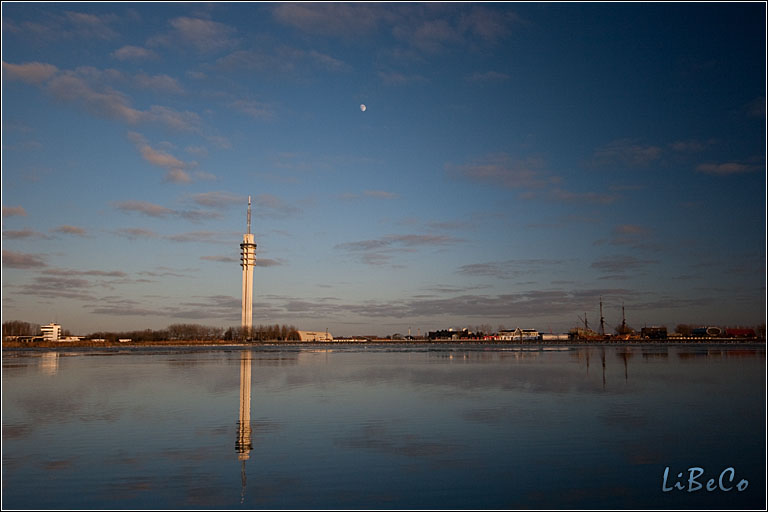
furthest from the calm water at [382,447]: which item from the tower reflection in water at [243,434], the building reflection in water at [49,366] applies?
the building reflection in water at [49,366]

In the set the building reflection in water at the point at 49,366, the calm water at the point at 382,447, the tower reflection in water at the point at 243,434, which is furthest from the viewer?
the building reflection in water at the point at 49,366

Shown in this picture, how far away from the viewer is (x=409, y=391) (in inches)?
1289

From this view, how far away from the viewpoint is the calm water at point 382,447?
12.8 m

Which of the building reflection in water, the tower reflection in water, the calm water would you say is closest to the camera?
the calm water

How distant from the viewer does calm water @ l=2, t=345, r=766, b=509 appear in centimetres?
1284

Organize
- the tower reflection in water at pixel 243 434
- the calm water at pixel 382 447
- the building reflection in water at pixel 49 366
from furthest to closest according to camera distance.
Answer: the building reflection in water at pixel 49 366, the tower reflection in water at pixel 243 434, the calm water at pixel 382 447

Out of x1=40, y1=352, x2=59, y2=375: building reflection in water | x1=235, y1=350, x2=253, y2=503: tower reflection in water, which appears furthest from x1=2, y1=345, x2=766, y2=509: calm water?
x1=40, y1=352, x2=59, y2=375: building reflection in water

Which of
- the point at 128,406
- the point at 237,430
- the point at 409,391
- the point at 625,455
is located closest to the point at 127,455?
the point at 237,430

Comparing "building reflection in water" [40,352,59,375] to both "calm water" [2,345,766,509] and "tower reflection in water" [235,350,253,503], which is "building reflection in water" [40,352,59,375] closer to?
"calm water" [2,345,766,509]

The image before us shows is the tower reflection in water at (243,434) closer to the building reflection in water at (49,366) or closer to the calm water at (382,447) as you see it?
the calm water at (382,447)

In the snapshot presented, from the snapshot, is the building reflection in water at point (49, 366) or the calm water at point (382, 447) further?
the building reflection in water at point (49, 366)

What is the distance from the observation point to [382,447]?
17.7m

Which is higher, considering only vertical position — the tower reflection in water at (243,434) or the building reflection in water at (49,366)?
the tower reflection in water at (243,434)

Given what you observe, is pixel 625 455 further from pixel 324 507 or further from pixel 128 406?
pixel 128 406
